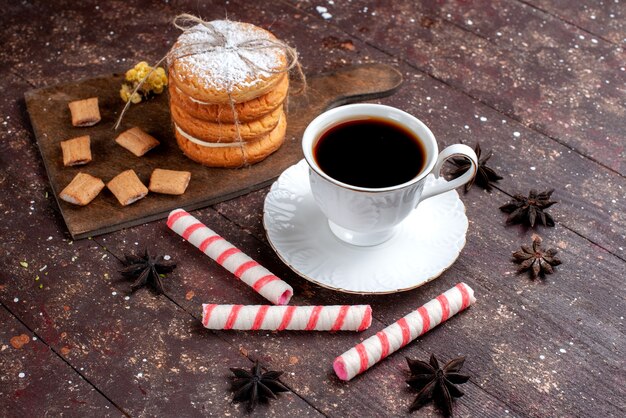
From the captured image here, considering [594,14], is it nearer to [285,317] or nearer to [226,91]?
[226,91]

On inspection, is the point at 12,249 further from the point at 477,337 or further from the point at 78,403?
the point at 477,337

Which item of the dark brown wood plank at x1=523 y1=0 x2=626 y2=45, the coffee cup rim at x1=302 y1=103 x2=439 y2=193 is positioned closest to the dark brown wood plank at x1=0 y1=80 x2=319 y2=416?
the coffee cup rim at x1=302 y1=103 x2=439 y2=193

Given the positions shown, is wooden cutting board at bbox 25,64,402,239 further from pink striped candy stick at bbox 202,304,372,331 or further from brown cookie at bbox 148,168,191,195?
pink striped candy stick at bbox 202,304,372,331

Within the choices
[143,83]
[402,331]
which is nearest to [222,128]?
[143,83]

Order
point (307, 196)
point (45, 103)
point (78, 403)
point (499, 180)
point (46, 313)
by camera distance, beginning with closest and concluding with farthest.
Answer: point (78, 403), point (46, 313), point (307, 196), point (499, 180), point (45, 103)

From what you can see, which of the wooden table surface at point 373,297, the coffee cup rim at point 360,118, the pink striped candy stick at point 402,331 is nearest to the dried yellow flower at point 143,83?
the wooden table surface at point 373,297

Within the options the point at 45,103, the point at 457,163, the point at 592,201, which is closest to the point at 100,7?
the point at 45,103

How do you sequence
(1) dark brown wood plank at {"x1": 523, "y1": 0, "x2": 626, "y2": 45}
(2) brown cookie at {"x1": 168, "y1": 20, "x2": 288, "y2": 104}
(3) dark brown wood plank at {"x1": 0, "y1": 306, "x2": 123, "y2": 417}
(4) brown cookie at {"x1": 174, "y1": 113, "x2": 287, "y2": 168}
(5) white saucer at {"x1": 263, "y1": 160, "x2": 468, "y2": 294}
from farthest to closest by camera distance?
1. (1) dark brown wood plank at {"x1": 523, "y1": 0, "x2": 626, "y2": 45}
2. (4) brown cookie at {"x1": 174, "y1": 113, "x2": 287, "y2": 168}
3. (2) brown cookie at {"x1": 168, "y1": 20, "x2": 288, "y2": 104}
4. (5) white saucer at {"x1": 263, "y1": 160, "x2": 468, "y2": 294}
5. (3) dark brown wood plank at {"x1": 0, "y1": 306, "x2": 123, "y2": 417}

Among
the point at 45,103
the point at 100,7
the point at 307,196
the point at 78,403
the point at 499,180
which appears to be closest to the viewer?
the point at 78,403
